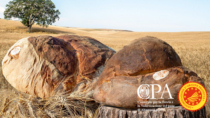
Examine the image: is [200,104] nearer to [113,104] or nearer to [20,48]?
[113,104]

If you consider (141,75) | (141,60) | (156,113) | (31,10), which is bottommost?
(156,113)

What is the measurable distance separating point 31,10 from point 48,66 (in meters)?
38.5

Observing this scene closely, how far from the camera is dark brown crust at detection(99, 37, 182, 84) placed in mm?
2266

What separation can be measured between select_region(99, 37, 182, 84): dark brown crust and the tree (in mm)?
39093

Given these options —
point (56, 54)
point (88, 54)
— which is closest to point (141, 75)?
point (88, 54)

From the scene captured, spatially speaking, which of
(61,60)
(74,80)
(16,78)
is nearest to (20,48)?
(16,78)

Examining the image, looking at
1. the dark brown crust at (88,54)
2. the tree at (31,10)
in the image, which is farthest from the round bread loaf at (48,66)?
the tree at (31,10)

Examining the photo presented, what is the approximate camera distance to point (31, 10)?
124 ft

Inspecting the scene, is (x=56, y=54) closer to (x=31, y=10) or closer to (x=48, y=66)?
(x=48, y=66)

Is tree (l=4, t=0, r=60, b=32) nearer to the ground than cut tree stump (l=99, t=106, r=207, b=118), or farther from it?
farther from it

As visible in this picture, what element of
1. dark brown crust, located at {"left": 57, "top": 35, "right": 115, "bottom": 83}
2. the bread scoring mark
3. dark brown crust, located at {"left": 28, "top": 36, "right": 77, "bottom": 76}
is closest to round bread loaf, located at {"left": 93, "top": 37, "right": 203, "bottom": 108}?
the bread scoring mark

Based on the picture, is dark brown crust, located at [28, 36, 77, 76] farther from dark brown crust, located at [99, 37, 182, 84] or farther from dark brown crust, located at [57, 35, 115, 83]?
dark brown crust, located at [99, 37, 182, 84]

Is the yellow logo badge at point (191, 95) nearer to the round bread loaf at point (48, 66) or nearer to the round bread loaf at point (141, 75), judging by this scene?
the round bread loaf at point (141, 75)

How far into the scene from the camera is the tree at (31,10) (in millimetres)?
38616
